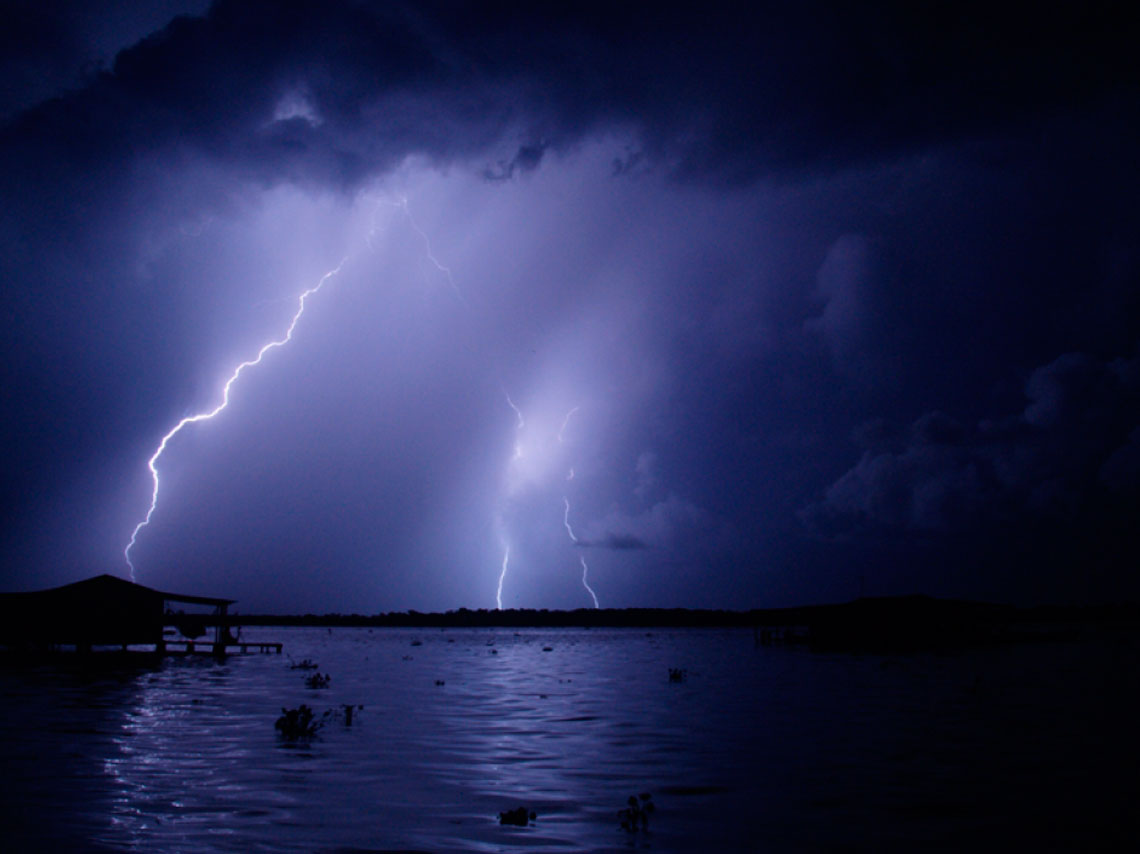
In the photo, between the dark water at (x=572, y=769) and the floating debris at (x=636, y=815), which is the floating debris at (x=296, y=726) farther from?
the floating debris at (x=636, y=815)

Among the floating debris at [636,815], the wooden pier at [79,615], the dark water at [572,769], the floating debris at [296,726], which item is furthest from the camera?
the wooden pier at [79,615]

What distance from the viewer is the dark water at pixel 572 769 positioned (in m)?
12.7

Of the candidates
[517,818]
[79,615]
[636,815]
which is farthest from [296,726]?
[79,615]

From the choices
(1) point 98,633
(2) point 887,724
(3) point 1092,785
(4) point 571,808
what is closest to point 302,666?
(1) point 98,633

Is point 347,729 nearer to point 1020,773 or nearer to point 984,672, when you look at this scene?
point 1020,773

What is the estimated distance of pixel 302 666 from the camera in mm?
53312

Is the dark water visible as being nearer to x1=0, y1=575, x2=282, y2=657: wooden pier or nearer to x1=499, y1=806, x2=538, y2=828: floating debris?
x1=499, y1=806, x2=538, y2=828: floating debris

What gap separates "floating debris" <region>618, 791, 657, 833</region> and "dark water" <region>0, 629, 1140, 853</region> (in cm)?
21

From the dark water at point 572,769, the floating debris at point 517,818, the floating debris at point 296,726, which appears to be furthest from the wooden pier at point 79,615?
the floating debris at point 517,818

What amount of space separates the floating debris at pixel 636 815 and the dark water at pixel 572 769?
0.68 ft

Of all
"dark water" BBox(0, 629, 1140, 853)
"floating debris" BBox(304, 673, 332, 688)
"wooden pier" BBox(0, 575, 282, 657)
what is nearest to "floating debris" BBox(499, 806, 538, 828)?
"dark water" BBox(0, 629, 1140, 853)

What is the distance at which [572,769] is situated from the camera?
18297mm

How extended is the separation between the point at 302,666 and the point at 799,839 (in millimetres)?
46316

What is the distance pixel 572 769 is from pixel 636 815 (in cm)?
508
